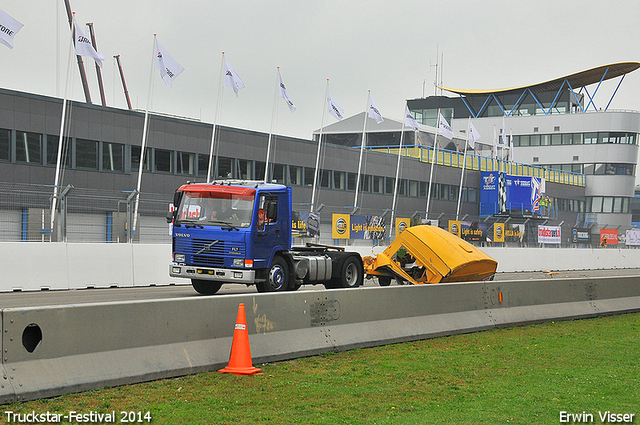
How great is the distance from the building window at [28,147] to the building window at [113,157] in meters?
3.72

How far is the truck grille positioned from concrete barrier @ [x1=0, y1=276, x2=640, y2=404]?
5.78 metres

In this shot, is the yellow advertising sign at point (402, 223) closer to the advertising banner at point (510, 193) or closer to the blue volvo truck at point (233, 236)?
the blue volvo truck at point (233, 236)

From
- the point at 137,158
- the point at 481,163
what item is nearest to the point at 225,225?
the point at 137,158

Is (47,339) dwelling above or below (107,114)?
below

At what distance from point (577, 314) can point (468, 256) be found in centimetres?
255

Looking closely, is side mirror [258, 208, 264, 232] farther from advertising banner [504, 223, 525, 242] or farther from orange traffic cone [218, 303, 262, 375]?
advertising banner [504, 223, 525, 242]

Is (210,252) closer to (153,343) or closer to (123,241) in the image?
(123,241)

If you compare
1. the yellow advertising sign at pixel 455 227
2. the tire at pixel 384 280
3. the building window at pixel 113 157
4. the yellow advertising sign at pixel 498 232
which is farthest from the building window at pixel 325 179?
the tire at pixel 384 280

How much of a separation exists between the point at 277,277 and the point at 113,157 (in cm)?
2372

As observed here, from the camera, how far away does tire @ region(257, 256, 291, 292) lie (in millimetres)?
17234

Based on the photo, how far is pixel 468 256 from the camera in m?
16.2

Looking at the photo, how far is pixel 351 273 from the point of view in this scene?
19734 mm

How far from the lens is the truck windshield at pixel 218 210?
16.8 m

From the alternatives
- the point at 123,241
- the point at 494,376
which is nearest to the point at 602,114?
the point at 123,241
